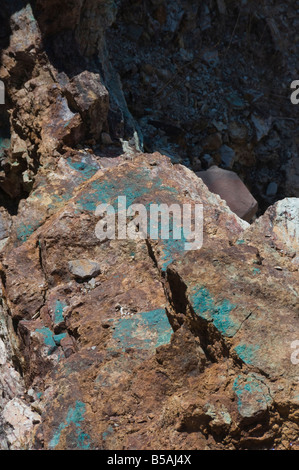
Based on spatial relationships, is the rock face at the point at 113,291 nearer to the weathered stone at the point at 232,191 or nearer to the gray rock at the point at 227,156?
the weathered stone at the point at 232,191

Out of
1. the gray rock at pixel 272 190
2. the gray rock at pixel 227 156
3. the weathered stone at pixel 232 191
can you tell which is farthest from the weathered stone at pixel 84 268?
the gray rock at pixel 272 190

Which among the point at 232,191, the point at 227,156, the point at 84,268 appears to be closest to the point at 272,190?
the point at 227,156

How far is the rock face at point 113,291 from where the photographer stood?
1335mm

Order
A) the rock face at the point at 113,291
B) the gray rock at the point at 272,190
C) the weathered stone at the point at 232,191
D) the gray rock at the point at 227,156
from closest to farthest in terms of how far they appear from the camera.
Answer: the rock face at the point at 113,291, the weathered stone at the point at 232,191, the gray rock at the point at 227,156, the gray rock at the point at 272,190

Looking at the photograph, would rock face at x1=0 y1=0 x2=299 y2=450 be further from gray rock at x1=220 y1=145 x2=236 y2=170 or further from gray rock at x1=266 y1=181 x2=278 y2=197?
gray rock at x1=266 y1=181 x2=278 y2=197

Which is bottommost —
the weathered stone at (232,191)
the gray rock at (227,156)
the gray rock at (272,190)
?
the gray rock at (272,190)

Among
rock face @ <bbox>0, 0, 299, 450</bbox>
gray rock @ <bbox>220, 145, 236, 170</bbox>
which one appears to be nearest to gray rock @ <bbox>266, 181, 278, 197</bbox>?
gray rock @ <bbox>220, 145, 236, 170</bbox>

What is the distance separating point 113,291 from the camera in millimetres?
1773

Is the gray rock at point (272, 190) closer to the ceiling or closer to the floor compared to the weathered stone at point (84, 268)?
closer to the floor

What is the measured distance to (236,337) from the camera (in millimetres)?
1392

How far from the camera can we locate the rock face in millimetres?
1335

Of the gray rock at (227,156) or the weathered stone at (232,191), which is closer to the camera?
the weathered stone at (232,191)

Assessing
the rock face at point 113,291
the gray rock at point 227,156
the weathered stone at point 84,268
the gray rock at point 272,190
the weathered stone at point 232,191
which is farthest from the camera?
the gray rock at point 272,190

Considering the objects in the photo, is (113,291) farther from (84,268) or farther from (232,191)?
(232,191)
